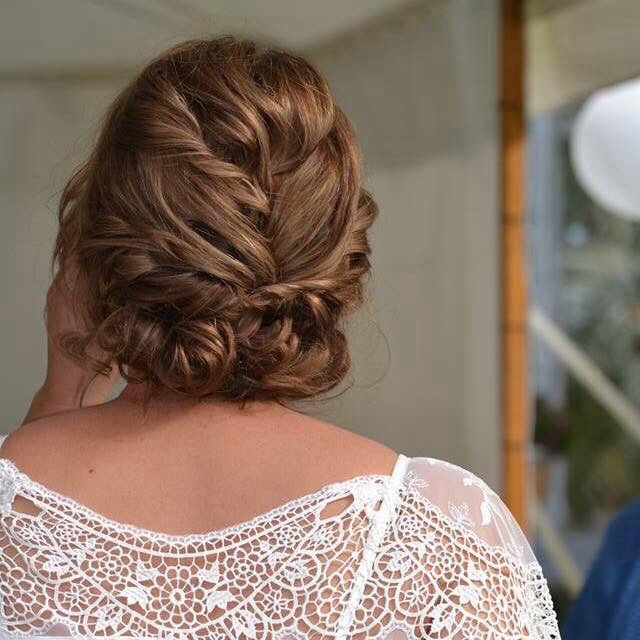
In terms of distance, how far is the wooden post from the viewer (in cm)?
269

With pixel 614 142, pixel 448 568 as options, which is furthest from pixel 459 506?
pixel 614 142

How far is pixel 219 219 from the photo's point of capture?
2.77ft

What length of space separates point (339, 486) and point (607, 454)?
4439mm

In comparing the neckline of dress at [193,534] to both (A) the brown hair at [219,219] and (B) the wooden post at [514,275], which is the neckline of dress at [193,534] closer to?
(A) the brown hair at [219,219]

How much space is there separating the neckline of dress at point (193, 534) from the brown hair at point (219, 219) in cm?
10

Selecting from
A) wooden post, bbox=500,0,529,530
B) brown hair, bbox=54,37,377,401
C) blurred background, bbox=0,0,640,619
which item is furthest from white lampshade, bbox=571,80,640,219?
brown hair, bbox=54,37,377,401

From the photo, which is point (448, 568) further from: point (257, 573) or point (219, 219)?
point (219, 219)

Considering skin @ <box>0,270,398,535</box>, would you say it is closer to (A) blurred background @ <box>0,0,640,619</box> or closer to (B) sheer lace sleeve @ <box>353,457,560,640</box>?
(B) sheer lace sleeve @ <box>353,457,560,640</box>

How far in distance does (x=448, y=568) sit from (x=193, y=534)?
0.22 m

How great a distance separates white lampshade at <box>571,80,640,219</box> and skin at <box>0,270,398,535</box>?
1.84m

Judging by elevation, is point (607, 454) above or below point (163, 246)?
below

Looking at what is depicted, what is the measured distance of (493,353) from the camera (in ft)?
8.93

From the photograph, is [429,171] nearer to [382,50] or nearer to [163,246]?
[382,50]

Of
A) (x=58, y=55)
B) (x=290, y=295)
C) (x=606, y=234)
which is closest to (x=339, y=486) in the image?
(x=290, y=295)
